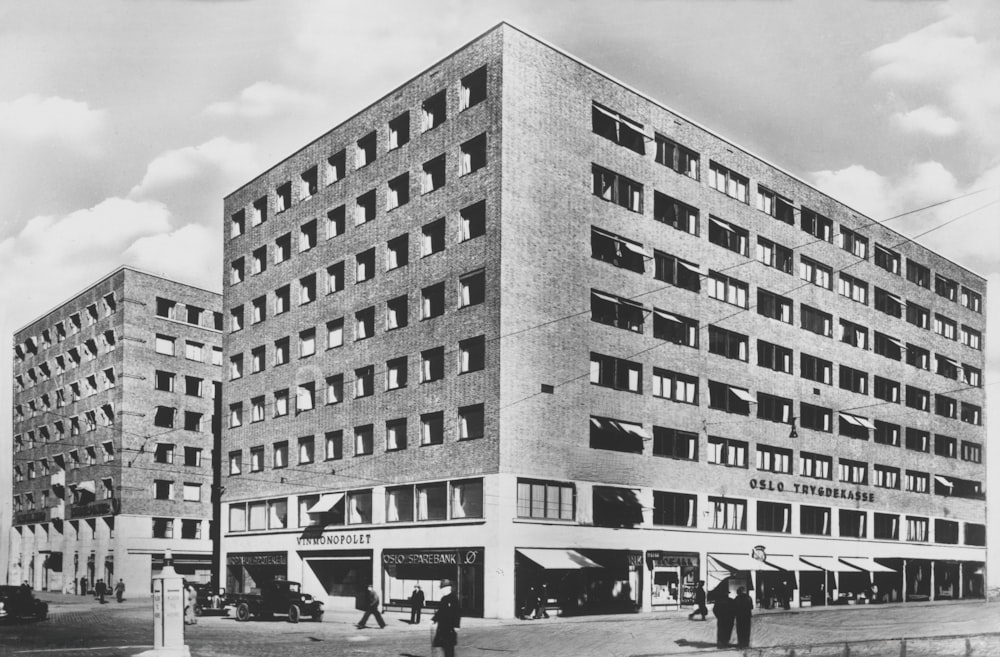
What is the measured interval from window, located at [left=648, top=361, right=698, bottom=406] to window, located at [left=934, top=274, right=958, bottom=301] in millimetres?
26400

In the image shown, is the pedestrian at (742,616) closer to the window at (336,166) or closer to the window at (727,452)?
the window at (727,452)

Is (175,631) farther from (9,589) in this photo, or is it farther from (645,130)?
(645,130)

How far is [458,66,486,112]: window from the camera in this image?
143ft

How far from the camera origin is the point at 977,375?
236 feet

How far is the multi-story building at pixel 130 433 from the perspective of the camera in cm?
7281

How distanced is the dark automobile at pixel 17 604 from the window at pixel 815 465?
37372 millimetres

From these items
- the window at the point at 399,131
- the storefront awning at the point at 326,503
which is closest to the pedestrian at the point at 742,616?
the storefront awning at the point at 326,503

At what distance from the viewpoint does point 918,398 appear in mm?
65938

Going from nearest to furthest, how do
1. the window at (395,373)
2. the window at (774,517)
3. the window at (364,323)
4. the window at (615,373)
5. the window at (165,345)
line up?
the window at (615,373), the window at (395,373), the window at (364,323), the window at (774,517), the window at (165,345)

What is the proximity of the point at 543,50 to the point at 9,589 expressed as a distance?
28.9 meters

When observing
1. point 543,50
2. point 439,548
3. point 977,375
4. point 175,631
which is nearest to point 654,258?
point 543,50

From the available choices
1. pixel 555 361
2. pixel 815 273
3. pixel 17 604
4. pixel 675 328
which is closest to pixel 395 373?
pixel 555 361

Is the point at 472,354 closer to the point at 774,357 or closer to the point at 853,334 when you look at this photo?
the point at 774,357

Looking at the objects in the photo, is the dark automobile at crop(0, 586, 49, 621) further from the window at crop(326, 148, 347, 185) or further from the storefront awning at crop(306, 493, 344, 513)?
the window at crop(326, 148, 347, 185)
